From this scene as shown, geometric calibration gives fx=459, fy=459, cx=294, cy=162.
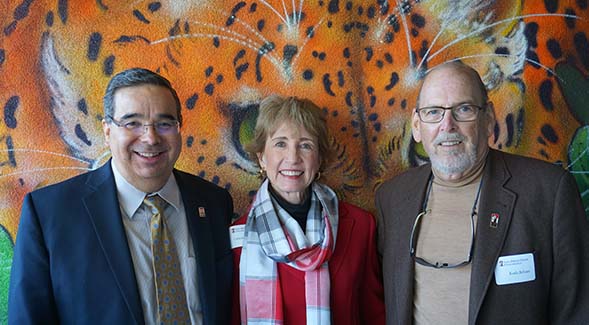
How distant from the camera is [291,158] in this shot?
2275 mm

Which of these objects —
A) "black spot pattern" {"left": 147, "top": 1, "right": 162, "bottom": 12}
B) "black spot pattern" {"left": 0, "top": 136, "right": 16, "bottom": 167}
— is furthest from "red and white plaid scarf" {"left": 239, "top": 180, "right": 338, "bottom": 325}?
"black spot pattern" {"left": 0, "top": 136, "right": 16, "bottom": 167}

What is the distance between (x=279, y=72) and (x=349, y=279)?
1234 mm

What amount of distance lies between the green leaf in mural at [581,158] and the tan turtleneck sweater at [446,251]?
3.41ft

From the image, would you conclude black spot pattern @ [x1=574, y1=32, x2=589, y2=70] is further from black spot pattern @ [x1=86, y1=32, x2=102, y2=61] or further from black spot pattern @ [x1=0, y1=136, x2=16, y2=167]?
black spot pattern @ [x1=0, y1=136, x2=16, y2=167]

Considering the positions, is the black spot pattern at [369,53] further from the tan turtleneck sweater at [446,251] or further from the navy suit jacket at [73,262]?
the navy suit jacket at [73,262]

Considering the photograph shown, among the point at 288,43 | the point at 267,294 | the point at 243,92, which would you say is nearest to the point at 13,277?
the point at 267,294

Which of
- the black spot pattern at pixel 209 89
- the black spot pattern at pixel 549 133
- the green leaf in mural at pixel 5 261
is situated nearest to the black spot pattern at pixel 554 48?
the black spot pattern at pixel 549 133

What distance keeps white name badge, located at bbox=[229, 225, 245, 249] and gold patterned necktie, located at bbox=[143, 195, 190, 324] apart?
40 cm

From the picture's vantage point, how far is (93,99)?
2.56 m

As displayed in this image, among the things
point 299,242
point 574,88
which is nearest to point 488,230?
point 299,242

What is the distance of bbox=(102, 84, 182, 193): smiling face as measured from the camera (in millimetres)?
1896

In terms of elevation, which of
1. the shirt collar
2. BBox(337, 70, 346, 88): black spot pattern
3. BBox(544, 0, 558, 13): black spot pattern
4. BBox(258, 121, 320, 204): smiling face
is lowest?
the shirt collar

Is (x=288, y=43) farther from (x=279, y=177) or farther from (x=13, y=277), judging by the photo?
(x=13, y=277)

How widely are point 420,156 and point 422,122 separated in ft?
2.21
